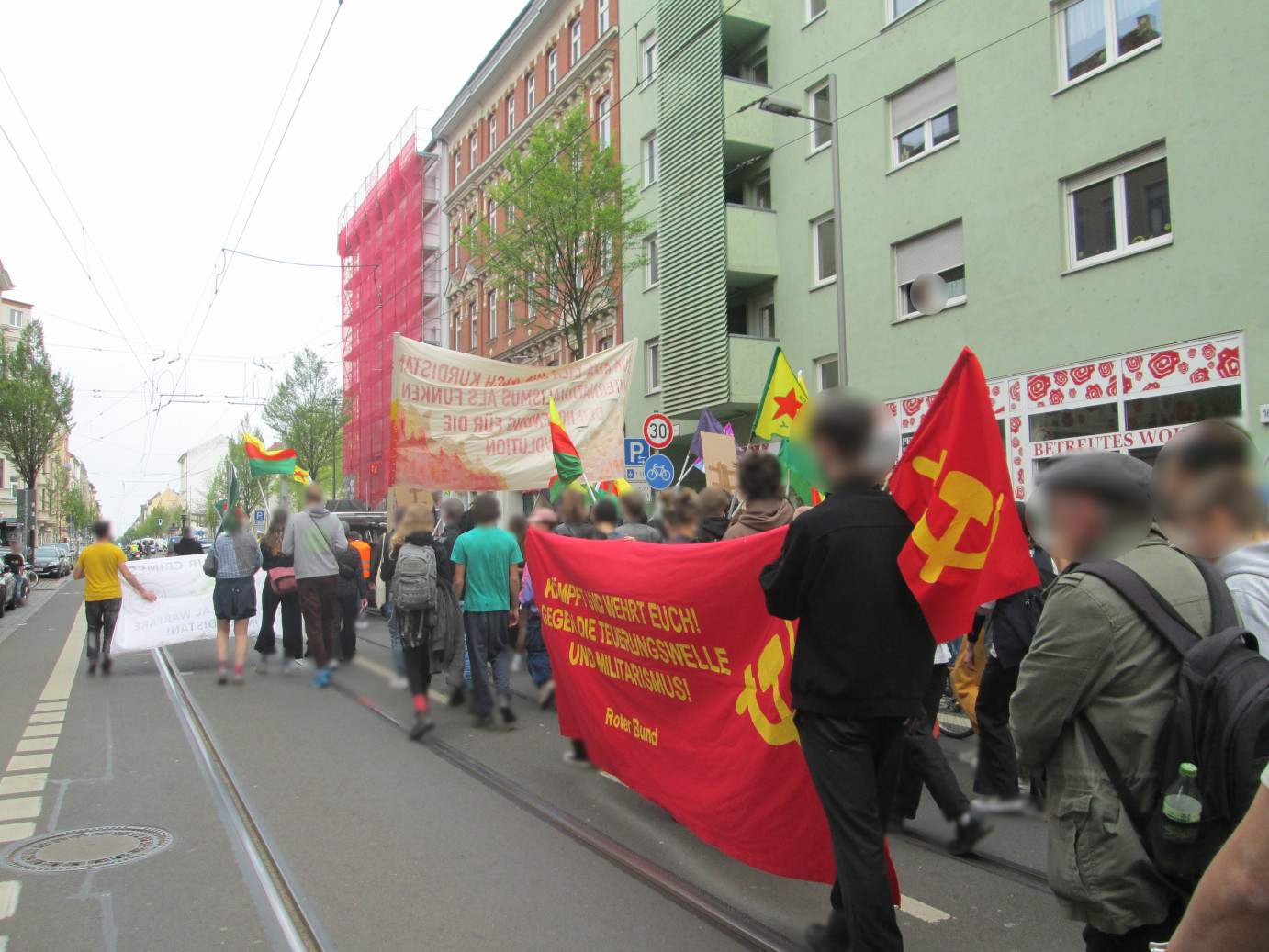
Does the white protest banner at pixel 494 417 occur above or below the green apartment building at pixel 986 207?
below

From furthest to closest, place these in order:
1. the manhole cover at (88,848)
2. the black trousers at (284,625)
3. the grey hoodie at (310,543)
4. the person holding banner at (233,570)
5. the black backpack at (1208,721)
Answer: the black trousers at (284,625)
the person holding banner at (233,570)
the grey hoodie at (310,543)
the manhole cover at (88,848)
the black backpack at (1208,721)

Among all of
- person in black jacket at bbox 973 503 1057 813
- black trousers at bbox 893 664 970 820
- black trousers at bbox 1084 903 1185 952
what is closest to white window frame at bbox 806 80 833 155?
person in black jacket at bbox 973 503 1057 813

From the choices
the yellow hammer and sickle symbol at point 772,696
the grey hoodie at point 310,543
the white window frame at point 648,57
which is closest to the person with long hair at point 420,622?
the grey hoodie at point 310,543

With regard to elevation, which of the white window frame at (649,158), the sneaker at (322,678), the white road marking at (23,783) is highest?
the white window frame at (649,158)

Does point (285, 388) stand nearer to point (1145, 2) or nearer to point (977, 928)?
point (1145, 2)

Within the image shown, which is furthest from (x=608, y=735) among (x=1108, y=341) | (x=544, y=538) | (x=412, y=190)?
(x=412, y=190)

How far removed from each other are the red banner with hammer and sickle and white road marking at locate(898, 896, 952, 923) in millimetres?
518

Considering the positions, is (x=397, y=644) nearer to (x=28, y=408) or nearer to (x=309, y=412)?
(x=309, y=412)

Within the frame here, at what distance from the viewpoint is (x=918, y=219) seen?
16812 millimetres

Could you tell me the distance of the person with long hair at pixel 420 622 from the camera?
7.69m

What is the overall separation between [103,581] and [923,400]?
41.0 feet

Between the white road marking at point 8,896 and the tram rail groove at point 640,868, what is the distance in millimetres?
2466

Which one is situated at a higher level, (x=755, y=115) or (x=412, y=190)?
(x=412, y=190)

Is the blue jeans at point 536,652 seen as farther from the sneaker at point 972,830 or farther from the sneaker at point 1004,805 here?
the sneaker at point 1004,805
